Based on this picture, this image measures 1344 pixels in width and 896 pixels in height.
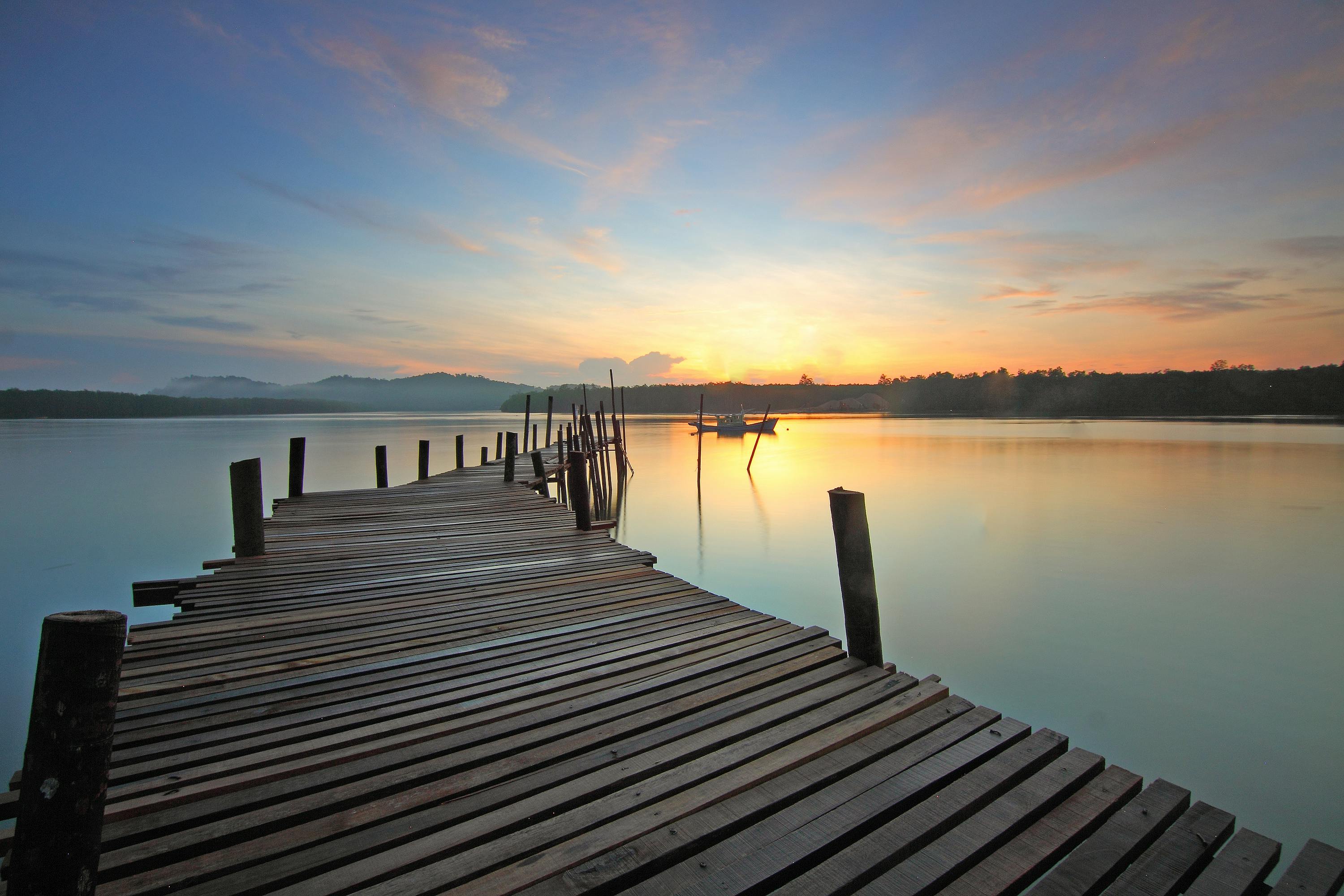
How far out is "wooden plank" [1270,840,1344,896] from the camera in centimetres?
203

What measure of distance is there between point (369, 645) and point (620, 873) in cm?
249

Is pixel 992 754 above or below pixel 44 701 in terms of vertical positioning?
below

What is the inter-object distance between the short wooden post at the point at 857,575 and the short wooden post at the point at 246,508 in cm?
510

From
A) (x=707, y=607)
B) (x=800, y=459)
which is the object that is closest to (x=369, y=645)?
(x=707, y=607)

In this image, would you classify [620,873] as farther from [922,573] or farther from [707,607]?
[922,573]

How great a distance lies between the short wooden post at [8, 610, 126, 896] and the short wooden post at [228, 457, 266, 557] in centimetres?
470

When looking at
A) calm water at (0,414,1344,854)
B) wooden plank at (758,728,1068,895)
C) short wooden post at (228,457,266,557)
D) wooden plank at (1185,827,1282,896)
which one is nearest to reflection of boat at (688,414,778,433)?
calm water at (0,414,1344,854)

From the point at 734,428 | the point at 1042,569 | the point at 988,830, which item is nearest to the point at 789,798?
the point at 988,830

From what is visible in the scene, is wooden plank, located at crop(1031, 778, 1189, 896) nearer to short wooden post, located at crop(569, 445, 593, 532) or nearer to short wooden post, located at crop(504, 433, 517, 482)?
short wooden post, located at crop(569, 445, 593, 532)

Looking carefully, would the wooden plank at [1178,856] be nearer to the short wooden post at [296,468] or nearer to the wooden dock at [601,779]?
the wooden dock at [601,779]

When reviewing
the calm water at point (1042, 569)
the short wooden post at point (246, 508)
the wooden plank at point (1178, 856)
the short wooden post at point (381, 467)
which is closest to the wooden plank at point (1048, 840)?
the wooden plank at point (1178, 856)

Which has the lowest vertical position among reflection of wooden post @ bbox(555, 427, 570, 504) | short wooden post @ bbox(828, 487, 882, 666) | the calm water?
the calm water

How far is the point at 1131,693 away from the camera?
6484 millimetres

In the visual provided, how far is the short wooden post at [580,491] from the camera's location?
7.51 meters
